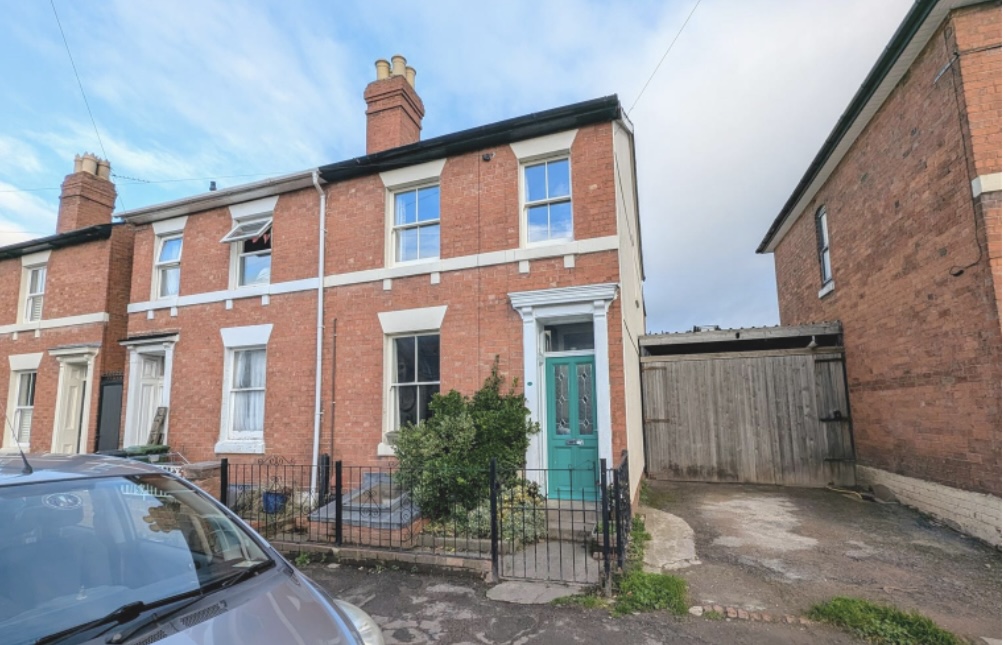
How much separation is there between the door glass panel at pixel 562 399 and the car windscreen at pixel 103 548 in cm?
541

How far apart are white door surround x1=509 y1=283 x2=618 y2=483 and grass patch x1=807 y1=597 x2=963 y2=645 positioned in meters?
3.12

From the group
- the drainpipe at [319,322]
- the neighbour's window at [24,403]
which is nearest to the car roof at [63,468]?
the drainpipe at [319,322]

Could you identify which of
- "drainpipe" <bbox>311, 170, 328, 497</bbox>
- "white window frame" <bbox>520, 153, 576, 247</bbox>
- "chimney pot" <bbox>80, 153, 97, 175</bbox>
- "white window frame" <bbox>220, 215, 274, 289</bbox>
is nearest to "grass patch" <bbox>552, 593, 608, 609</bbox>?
"white window frame" <bbox>520, 153, 576, 247</bbox>

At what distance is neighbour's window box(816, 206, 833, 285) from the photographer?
38.2ft

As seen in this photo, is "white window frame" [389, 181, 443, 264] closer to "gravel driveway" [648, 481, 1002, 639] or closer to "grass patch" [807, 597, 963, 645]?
"gravel driveway" [648, 481, 1002, 639]

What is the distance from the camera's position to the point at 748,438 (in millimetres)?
10461

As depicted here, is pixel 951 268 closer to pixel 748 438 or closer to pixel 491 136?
pixel 748 438

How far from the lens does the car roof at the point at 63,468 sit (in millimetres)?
2359

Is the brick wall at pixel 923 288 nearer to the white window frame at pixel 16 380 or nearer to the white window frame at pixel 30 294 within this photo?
the white window frame at pixel 16 380

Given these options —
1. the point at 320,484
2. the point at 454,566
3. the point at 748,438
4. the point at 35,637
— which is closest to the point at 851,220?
the point at 748,438

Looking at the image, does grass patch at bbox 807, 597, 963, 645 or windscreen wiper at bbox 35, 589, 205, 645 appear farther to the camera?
grass patch at bbox 807, 597, 963, 645

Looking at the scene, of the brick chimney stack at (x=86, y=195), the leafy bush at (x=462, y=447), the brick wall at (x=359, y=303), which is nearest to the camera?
the leafy bush at (x=462, y=447)

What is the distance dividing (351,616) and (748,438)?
9.90m

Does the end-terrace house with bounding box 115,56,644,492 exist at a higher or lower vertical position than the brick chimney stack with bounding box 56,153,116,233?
lower
